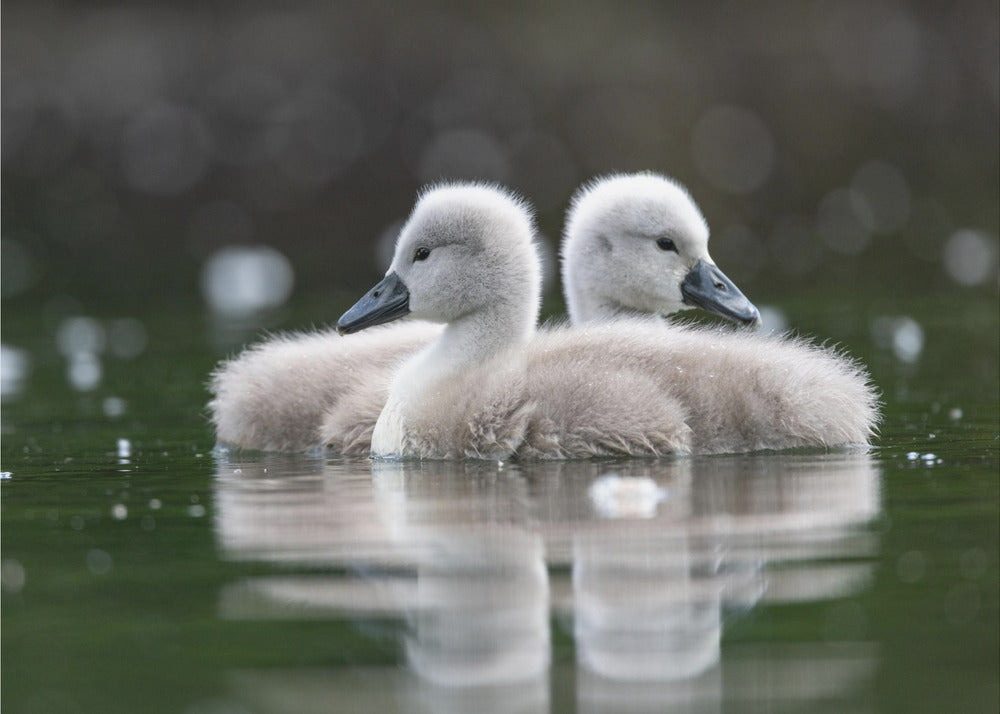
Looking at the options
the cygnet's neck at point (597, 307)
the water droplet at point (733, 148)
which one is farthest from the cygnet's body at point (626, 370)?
the water droplet at point (733, 148)

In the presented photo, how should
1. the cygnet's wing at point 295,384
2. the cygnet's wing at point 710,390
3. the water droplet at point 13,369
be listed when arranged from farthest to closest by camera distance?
the water droplet at point 13,369
the cygnet's wing at point 295,384
the cygnet's wing at point 710,390

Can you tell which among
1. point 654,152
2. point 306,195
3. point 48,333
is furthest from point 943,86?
point 48,333

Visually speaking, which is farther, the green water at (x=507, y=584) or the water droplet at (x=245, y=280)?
the water droplet at (x=245, y=280)

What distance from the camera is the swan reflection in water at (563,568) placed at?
12.4ft

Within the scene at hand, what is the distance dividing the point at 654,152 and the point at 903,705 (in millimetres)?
21917

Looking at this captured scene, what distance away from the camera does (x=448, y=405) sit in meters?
7.12

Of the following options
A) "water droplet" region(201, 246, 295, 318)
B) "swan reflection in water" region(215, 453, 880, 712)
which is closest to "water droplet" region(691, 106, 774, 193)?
"water droplet" region(201, 246, 295, 318)

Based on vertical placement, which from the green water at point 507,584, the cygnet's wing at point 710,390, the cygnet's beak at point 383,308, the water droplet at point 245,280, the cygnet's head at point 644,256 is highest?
the water droplet at point 245,280

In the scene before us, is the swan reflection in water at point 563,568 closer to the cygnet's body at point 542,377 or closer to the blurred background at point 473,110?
the cygnet's body at point 542,377

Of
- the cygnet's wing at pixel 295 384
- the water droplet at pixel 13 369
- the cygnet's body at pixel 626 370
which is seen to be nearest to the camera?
the cygnet's body at pixel 626 370

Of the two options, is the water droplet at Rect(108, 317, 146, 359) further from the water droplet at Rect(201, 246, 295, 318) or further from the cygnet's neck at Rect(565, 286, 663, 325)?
the cygnet's neck at Rect(565, 286, 663, 325)

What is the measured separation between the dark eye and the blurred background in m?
14.5

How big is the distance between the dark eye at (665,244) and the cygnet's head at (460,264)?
2.62 feet

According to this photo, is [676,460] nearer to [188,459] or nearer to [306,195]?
[188,459]
